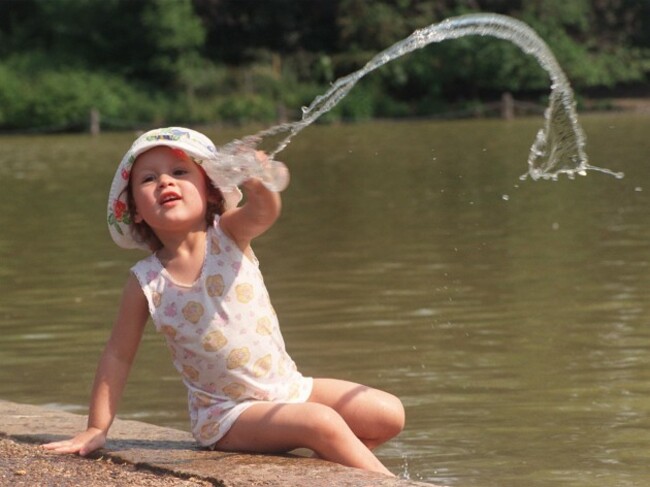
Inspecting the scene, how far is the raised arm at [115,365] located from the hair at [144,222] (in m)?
0.17

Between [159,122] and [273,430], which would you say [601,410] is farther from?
[159,122]

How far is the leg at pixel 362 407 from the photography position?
13.9 ft

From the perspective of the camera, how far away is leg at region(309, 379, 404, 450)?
13.9ft

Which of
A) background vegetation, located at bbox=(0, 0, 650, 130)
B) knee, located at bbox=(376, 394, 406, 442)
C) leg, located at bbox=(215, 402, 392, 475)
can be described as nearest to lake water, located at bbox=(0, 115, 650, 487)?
knee, located at bbox=(376, 394, 406, 442)

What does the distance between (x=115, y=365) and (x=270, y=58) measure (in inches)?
1327

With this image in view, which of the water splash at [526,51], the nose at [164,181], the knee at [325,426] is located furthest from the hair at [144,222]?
the knee at [325,426]

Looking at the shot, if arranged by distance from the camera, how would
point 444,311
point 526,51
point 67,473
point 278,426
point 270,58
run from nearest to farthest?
point 67,473
point 278,426
point 526,51
point 444,311
point 270,58

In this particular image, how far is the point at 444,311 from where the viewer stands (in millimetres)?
7871

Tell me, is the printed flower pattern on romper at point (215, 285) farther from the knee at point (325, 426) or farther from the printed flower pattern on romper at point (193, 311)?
the knee at point (325, 426)

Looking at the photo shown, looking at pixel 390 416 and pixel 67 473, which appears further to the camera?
pixel 390 416

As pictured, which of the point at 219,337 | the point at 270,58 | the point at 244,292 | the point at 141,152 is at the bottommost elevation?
the point at 219,337

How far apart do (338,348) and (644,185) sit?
747 cm

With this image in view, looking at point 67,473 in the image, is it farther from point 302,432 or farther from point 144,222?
point 144,222

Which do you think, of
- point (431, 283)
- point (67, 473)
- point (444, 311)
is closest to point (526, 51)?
point (444, 311)
